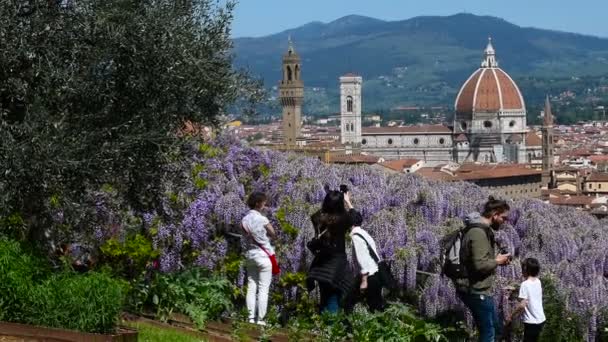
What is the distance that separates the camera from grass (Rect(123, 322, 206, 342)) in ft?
20.8

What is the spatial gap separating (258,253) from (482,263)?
55.4 inches

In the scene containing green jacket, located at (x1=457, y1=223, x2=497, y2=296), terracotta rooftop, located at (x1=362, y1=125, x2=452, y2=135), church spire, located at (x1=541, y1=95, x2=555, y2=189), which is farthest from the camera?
terracotta rooftop, located at (x1=362, y1=125, x2=452, y2=135)

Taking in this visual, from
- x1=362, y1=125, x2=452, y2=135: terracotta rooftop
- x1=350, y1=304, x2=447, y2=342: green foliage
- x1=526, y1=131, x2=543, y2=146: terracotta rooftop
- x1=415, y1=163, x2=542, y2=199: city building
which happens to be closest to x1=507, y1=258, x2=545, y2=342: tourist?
x1=350, y1=304, x2=447, y2=342: green foliage

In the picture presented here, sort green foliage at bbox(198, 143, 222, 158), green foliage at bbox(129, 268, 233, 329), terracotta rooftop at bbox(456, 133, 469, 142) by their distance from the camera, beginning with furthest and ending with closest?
terracotta rooftop at bbox(456, 133, 469, 142)
green foliage at bbox(198, 143, 222, 158)
green foliage at bbox(129, 268, 233, 329)

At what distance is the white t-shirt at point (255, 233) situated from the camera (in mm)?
7172

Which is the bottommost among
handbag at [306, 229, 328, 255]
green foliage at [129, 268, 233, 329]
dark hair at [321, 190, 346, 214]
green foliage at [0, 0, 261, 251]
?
green foliage at [129, 268, 233, 329]

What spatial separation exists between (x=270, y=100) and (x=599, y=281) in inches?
107

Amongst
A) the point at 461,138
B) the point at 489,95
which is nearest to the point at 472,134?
the point at 461,138

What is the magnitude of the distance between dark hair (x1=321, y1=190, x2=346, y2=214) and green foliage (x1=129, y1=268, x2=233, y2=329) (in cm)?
88

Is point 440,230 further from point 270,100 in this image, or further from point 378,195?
point 270,100

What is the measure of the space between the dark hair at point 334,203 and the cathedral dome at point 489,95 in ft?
396

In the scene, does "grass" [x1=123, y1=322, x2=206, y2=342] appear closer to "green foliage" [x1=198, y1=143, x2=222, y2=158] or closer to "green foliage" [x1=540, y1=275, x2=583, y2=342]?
"green foliage" [x1=540, y1=275, x2=583, y2=342]

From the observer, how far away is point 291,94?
87.7 metres

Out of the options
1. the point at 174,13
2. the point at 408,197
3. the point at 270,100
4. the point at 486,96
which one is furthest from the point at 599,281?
the point at 486,96
